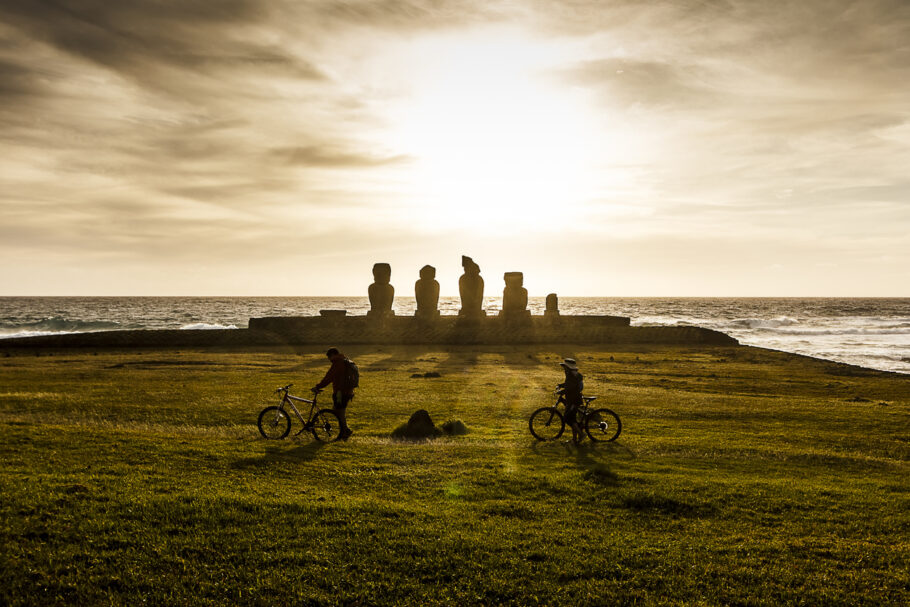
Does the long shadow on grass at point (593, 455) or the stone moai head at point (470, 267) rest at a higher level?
the stone moai head at point (470, 267)

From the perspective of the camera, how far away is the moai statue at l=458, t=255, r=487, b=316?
69.2 meters

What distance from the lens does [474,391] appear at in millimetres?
27141

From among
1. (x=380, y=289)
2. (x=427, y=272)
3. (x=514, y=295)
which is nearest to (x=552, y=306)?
(x=514, y=295)

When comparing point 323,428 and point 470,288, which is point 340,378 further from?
point 470,288

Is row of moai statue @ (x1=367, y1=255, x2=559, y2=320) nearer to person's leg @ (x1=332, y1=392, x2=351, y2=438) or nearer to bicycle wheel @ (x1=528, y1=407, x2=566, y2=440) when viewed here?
bicycle wheel @ (x1=528, y1=407, x2=566, y2=440)

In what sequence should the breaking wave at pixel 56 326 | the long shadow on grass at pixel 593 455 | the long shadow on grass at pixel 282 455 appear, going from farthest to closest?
the breaking wave at pixel 56 326 → the long shadow on grass at pixel 282 455 → the long shadow on grass at pixel 593 455

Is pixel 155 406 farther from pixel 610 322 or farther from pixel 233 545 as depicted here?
pixel 610 322

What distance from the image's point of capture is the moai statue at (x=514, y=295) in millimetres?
70812

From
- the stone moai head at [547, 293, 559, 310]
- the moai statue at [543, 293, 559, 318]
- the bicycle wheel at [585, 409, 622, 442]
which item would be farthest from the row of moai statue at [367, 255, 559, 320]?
the bicycle wheel at [585, 409, 622, 442]

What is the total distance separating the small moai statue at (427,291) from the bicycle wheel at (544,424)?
52792 mm

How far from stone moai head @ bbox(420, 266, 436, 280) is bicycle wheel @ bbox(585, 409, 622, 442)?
5455 centimetres

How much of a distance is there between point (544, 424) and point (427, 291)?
54.2 metres

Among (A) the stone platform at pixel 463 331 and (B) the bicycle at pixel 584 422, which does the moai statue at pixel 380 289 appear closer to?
(A) the stone platform at pixel 463 331

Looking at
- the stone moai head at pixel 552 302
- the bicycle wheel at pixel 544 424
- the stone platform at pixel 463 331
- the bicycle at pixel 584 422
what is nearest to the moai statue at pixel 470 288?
the stone platform at pixel 463 331
